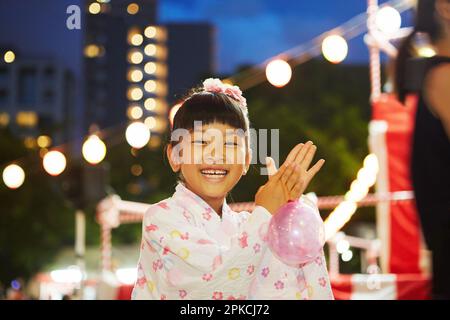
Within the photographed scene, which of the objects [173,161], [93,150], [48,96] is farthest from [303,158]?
[48,96]

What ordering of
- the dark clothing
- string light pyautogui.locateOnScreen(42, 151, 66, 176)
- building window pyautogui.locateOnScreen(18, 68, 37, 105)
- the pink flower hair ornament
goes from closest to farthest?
the dark clothing, the pink flower hair ornament, string light pyautogui.locateOnScreen(42, 151, 66, 176), building window pyautogui.locateOnScreen(18, 68, 37, 105)

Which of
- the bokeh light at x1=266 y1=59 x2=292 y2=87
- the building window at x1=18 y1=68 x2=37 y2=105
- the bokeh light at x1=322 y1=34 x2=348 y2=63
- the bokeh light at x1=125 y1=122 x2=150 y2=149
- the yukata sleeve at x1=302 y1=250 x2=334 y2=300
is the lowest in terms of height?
the yukata sleeve at x1=302 y1=250 x2=334 y2=300

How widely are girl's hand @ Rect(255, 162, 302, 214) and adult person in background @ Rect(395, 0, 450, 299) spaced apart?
0.31 m

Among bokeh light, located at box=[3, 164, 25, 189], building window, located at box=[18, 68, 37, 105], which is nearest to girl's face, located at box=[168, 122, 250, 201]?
bokeh light, located at box=[3, 164, 25, 189]

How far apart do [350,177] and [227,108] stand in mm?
9601

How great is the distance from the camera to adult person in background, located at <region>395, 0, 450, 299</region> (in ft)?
4.75

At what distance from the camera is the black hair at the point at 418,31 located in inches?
60.1

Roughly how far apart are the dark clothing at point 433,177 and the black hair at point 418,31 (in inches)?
3.5

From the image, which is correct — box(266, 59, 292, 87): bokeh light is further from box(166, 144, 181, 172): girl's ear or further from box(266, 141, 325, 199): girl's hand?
box(266, 141, 325, 199): girl's hand

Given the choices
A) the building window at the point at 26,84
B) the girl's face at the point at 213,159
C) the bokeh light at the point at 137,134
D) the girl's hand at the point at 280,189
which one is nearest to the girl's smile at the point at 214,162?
the girl's face at the point at 213,159

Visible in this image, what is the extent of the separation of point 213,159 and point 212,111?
105 mm

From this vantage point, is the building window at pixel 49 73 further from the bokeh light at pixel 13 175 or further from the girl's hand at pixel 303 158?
the girl's hand at pixel 303 158

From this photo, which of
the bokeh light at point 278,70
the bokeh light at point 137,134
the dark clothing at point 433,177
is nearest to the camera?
the dark clothing at point 433,177
